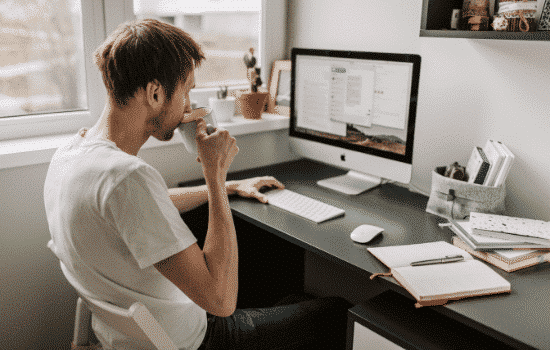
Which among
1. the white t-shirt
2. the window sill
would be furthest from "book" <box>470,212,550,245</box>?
the window sill

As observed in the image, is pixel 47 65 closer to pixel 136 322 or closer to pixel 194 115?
pixel 194 115

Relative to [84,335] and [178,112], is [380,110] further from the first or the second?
[84,335]

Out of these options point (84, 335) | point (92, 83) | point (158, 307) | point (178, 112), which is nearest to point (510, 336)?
point (158, 307)

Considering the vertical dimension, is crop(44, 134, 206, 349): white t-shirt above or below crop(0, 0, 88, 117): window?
below

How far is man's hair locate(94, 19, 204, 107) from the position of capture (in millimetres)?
1016

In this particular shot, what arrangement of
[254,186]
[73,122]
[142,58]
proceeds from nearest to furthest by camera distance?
1. [142,58]
2. [254,186]
3. [73,122]

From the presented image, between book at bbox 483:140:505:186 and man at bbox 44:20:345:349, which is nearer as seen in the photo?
man at bbox 44:20:345:349

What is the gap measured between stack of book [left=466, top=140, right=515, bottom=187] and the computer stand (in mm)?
411

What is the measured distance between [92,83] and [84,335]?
105cm

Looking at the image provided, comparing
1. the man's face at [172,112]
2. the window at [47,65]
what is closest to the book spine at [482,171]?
the man's face at [172,112]

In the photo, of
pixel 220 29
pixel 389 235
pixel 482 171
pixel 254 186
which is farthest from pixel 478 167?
pixel 220 29

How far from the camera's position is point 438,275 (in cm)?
111

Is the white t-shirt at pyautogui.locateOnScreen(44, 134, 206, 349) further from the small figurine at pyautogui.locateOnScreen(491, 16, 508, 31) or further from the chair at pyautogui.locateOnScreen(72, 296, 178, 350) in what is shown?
the small figurine at pyautogui.locateOnScreen(491, 16, 508, 31)

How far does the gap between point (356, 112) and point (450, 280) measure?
0.80 metres
